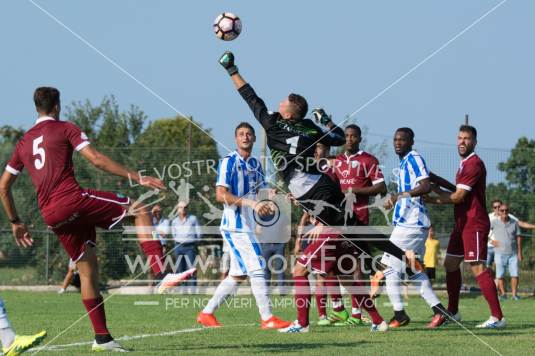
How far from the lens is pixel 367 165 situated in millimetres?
12406

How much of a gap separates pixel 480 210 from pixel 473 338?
8.35ft

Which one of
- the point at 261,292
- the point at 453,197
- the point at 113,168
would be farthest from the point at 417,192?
the point at 113,168

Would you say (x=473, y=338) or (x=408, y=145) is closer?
(x=473, y=338)

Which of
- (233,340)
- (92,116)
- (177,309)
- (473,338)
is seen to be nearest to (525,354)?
(473,338)

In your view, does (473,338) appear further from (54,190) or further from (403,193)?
(54,190)

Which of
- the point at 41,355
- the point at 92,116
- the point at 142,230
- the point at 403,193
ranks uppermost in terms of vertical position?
the point at 92,116

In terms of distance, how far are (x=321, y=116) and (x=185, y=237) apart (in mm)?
10594

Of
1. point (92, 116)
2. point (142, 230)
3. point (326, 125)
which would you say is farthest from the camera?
point (92, 116)

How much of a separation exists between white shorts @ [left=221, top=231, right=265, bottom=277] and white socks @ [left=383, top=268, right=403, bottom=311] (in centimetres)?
182

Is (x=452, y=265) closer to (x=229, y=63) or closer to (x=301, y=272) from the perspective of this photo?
(x=301, y=272)

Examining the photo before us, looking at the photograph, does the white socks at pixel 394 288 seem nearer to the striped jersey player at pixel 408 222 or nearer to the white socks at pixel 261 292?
the striped jersey player at pixel 408 222

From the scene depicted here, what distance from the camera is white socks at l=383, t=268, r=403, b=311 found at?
449 inches

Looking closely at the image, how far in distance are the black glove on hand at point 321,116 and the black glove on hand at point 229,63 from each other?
3.77 feet

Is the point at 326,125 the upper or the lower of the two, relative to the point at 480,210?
upper
